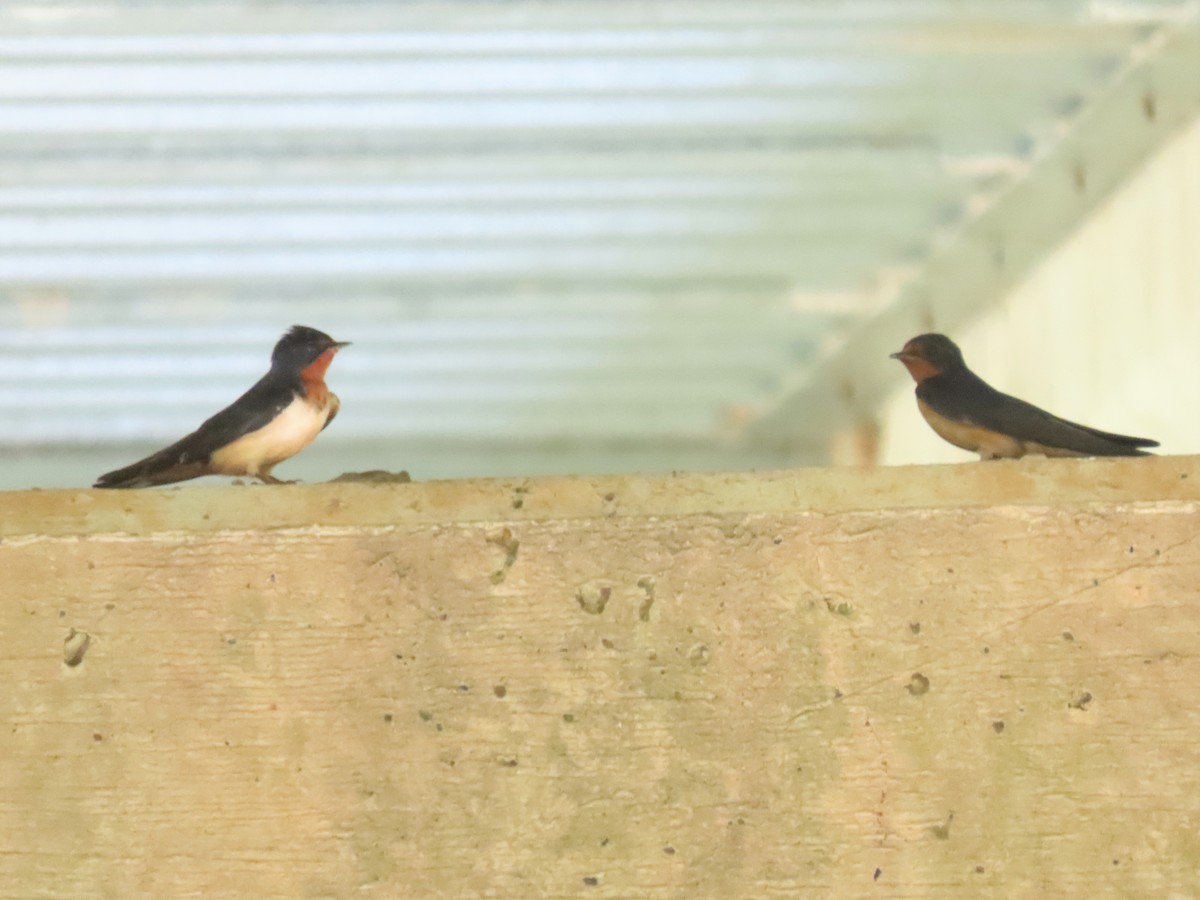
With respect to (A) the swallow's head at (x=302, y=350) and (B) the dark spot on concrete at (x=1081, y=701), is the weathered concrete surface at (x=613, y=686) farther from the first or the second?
(A) the swallow's head at (x=302, y=350)

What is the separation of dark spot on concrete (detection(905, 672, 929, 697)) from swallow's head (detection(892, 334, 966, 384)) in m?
0.70

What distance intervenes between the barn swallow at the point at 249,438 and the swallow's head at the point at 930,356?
105cm

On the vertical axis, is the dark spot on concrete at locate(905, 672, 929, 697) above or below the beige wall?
below

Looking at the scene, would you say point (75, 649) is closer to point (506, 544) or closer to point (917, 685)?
point (506, 544)

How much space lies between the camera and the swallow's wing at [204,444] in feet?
8.66

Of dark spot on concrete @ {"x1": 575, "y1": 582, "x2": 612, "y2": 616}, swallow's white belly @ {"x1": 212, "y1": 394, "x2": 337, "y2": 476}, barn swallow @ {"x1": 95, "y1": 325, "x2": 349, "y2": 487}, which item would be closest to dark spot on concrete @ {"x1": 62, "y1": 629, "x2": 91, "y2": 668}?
barn swallow @ {"x1": 95, "y1": 325, "x2": 349, "y2": 487}

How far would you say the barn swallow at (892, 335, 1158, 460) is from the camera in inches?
100

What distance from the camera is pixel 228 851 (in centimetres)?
228

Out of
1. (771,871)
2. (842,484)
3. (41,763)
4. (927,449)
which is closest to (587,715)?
(771,871)

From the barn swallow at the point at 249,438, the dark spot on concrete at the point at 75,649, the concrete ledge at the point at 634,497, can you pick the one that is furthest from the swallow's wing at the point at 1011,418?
the dark spot on concrete at the point at 75,649

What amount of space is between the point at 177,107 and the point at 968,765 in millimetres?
1970

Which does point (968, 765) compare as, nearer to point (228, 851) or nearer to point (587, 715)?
point (587, 715)

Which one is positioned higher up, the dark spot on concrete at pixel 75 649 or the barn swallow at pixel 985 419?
the barn swallow at pixel 985 419

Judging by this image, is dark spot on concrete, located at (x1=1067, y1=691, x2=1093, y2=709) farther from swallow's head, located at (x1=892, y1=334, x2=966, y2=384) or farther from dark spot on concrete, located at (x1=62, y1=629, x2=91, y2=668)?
dark spot on concrete, located at (x1=62, y1=629, x2=91, y2=668)
